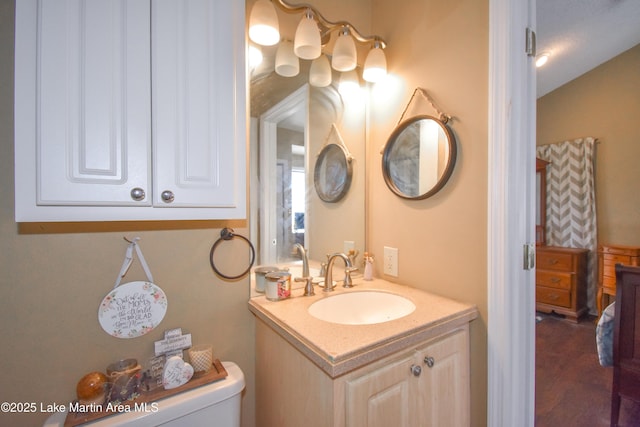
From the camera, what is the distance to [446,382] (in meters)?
0.94

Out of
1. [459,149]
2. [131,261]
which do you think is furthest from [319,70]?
[131,261]

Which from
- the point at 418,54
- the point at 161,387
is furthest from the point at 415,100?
the point at 161,387

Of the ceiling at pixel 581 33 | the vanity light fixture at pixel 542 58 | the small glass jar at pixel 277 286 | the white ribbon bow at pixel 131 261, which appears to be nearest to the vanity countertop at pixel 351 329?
the small glass jar at pixel 277 286

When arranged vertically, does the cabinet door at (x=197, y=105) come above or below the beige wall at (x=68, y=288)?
above

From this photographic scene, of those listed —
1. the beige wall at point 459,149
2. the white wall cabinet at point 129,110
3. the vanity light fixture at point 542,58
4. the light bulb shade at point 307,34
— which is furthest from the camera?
the vanity light fixture at point 542,58

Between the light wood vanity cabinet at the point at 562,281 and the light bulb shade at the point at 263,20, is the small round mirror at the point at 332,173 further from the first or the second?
the light wood vanity cabinet at the point at 562,281

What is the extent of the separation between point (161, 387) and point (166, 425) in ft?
0.34

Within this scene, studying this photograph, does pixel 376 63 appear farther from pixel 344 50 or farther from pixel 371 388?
pixel 371 388

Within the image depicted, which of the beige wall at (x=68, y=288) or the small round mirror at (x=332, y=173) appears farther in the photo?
the small round mirror at (x=332, y=173)

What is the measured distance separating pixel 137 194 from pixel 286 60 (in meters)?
0.88

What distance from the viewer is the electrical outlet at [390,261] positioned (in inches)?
52.6

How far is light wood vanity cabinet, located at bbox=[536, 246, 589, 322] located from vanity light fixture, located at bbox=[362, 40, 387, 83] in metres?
3.22

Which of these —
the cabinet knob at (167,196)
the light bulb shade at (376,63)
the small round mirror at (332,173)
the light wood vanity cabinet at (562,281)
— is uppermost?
the light bulb shade at (376,63)

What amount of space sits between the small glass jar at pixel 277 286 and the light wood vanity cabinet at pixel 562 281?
350cm
